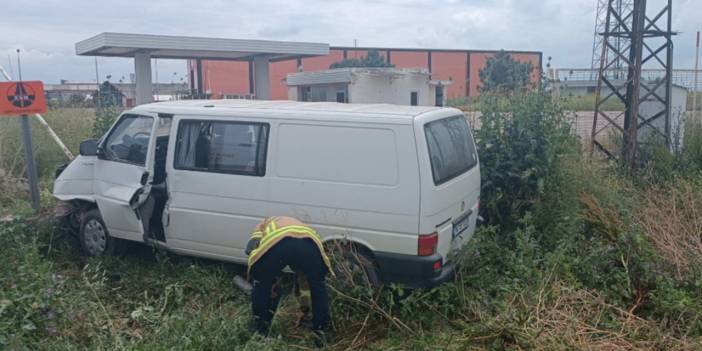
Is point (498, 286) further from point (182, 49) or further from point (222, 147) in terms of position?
point (182, 49)

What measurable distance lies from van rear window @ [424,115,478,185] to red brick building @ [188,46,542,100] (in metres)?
46.5

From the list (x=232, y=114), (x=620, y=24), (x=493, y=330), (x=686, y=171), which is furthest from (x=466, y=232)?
(x=620, y=24)

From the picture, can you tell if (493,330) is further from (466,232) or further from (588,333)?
(466,232)

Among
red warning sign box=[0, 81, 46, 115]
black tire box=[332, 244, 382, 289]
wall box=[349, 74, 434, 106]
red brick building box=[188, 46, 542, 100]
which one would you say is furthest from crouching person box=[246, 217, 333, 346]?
red brick building box=[188, 46, 542, 100]

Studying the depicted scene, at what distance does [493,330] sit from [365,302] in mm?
1175

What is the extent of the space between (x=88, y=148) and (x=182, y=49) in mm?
11175

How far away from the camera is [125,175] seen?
6.41m

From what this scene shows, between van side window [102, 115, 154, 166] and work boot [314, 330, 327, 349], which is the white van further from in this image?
work boot [314, 330, 327, 349]

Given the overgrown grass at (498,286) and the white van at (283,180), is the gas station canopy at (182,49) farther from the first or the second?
the white van at (283,180)

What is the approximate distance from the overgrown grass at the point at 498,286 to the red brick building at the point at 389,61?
4593cm

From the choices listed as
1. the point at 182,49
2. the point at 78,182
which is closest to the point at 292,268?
the point at 78,182

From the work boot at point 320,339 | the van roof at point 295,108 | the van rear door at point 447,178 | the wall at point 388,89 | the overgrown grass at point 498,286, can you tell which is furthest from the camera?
the wall at point 388,89

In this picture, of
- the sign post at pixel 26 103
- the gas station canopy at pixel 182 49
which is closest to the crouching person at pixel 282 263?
the sign post at pixel 26 103

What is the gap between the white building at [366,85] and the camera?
2617cm
